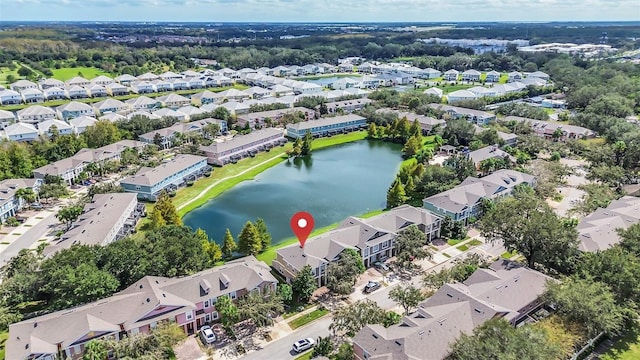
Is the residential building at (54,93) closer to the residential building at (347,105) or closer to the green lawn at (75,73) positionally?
the green lawn at (75,73)

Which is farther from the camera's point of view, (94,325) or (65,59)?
(65,59)

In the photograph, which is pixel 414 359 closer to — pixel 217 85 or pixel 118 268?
pixel 118 268

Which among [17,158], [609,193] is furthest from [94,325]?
[609,193]

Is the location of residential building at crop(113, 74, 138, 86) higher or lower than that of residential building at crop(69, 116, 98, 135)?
higher

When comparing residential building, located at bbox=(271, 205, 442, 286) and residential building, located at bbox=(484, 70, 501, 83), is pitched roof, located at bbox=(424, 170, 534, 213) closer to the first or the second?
residential building, located at bbox=(271, 205, 442, 286)

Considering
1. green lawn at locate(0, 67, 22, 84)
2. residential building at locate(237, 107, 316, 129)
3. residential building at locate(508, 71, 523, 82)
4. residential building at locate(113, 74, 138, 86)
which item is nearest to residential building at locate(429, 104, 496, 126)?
residential building at locate(237, 107, 316, 129)
